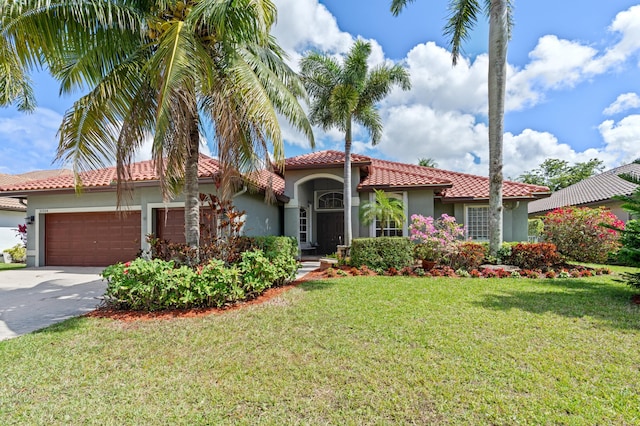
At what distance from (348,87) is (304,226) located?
807 centimetres

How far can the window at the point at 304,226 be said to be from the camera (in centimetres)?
1673

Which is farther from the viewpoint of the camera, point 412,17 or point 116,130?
point 412,17

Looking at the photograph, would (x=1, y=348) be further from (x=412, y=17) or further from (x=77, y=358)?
(x=412, y=17)

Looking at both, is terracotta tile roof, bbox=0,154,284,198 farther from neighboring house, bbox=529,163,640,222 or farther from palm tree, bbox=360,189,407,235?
neighboring house, bbox=529,163,640,222

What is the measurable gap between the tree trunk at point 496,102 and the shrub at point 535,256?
2.45 feet

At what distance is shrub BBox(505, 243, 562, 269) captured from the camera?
1044cm

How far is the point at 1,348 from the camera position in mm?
4590

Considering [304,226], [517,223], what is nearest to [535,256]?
[517,223]

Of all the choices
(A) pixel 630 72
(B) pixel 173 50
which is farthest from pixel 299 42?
(A) pixel 630 72

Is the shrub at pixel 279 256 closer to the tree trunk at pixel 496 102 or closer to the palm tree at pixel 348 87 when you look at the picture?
the palm tree at pixel 348 87

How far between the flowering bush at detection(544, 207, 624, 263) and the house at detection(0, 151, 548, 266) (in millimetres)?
1823

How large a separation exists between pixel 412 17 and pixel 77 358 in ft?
52.0

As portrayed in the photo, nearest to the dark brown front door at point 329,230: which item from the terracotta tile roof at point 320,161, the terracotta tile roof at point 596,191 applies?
the terracotta tile roof at point 320,161

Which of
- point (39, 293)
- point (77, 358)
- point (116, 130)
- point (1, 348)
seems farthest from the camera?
point (39, 293)
